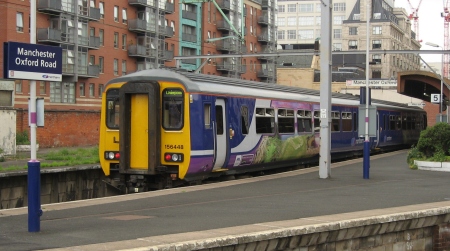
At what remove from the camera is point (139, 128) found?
17.4 metres

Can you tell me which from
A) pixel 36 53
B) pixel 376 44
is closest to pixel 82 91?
pixel 36 53

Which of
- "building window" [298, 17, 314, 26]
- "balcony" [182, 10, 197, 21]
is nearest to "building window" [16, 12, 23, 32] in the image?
"balcony" [182, 10, 197, 21]

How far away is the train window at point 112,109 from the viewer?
18.0 metres

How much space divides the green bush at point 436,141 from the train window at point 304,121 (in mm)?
3844

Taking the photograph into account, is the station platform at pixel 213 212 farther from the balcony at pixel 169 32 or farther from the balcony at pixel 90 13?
the balcony at pixel 169 32

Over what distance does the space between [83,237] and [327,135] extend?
11883mm

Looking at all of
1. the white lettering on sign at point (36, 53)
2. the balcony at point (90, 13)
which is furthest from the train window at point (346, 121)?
the balcony at point (90, 13)

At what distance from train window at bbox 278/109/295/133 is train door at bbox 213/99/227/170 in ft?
13.3

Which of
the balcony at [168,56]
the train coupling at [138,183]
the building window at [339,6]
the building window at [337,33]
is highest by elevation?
the building window at [339,6]

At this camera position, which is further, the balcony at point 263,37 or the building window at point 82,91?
the balcony at point 263,37

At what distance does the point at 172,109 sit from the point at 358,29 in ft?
373

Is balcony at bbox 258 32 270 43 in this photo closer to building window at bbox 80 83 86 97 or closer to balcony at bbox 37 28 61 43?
building window at bbox 80 83 86 97

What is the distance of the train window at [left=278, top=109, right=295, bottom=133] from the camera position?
2238 centimetres

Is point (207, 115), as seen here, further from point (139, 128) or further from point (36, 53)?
point (36, 53)
